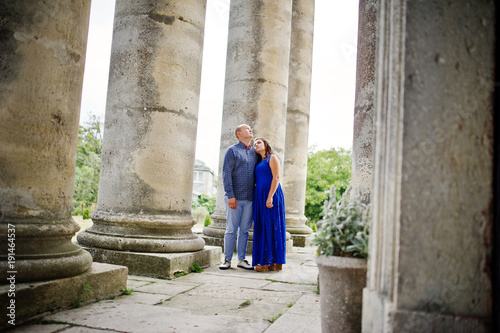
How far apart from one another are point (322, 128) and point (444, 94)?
5740 centimetres

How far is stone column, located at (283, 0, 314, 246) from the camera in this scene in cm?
1149

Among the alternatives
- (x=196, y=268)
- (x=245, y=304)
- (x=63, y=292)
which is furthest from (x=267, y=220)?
(x=63, y=292)

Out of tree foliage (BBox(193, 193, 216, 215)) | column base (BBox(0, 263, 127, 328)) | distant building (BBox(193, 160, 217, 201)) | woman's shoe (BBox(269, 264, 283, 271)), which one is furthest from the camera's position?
distant building (BBox(193, 160, 217, 201))

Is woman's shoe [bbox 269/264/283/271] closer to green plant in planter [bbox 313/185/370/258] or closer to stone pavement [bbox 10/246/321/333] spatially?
stone pavement [bbox 10/246/321/333]

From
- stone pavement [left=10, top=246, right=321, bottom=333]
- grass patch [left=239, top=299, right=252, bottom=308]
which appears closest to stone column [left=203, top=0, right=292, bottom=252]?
stone pavement [left=10, top=246, right=321, bottom=333]

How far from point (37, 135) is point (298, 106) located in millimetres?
9226

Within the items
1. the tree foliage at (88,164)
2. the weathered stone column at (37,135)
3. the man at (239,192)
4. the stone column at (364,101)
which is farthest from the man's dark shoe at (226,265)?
the tree foliage at (88,164)

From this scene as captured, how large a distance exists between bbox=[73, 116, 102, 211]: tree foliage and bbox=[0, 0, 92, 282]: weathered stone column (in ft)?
82.4

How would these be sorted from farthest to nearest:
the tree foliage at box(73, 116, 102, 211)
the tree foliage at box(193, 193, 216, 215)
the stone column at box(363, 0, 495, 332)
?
the tree foliage at box(193, 193, 216, 215) → the tree foliage at box(73, 116, 102, 211) → the stone column at box(363, 0, 495, 332)

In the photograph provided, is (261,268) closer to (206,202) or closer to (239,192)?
(239,192)

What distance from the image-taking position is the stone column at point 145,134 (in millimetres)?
5477

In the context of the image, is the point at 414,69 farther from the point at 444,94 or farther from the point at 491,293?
the point at 491,293

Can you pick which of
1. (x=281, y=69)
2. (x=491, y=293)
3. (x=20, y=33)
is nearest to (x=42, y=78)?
(x=20, y=33)

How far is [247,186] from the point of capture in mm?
6270
